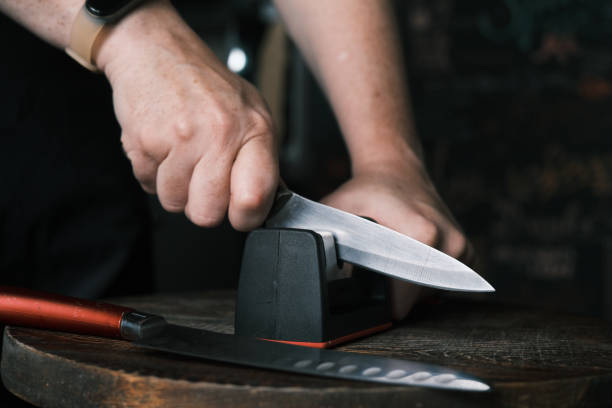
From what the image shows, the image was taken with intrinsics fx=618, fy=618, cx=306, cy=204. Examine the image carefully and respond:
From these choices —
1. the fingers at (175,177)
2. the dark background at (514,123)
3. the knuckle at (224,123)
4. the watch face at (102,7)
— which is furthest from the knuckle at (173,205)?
the dark background at (514,123)

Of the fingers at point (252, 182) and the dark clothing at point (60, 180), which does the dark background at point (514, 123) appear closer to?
the dark clothing at point (60, 180)

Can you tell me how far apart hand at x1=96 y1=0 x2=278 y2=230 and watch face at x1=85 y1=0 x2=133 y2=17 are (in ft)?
0.07

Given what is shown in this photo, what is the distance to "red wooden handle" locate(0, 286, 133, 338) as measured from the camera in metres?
0.61

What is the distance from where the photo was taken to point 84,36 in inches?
27.4

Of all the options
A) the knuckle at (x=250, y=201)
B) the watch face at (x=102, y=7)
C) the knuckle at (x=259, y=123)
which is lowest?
the knuckle at (x=250, y=201)

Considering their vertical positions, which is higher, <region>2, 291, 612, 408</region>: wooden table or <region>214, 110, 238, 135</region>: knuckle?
<region>214, 110, 238, 135</region>: knuckle

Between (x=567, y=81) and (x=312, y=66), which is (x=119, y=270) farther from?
(x=567, y=81)

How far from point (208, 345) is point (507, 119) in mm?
2421

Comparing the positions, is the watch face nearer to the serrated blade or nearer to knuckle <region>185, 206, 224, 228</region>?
knuckle <region>185, 206, 224, 228</region>

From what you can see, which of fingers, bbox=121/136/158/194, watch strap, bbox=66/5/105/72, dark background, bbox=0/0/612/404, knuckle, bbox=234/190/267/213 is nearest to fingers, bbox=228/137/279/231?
knuckle, bbox=234/190/267/213

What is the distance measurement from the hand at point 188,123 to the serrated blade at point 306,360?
0.14 m

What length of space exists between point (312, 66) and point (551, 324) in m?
0.59

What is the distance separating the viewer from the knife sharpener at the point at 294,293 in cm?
63

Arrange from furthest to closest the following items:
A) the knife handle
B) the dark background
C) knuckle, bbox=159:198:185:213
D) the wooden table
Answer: the dark background
knuckle, bbox=159:198:185:213
the knife handle
the wooden table
